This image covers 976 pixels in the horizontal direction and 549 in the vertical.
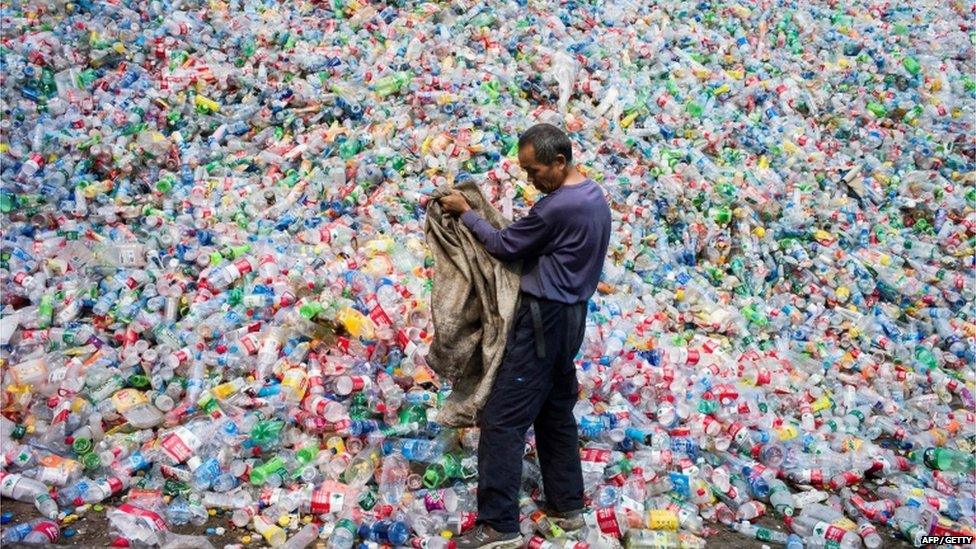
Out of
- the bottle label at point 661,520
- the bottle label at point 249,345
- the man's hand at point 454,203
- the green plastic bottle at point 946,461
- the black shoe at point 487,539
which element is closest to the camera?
the black shoe at point 487,539

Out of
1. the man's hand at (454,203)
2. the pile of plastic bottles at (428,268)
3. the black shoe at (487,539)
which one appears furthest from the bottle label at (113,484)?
the man's hand at (454,203)

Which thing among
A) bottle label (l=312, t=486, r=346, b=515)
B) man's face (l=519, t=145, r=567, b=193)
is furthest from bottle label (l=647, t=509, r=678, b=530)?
man's face (l=519, t=145, r=567, b=193)

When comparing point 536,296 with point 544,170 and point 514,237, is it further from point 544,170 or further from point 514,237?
point 544,170

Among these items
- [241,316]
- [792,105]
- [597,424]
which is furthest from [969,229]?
[241,316]

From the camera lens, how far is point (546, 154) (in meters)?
3.09

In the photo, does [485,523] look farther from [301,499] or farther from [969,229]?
[969,229]

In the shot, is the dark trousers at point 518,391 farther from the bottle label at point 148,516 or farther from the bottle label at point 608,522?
the bottle label at point 148,516

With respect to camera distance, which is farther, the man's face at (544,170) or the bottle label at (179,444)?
the bottle label at (179,444)

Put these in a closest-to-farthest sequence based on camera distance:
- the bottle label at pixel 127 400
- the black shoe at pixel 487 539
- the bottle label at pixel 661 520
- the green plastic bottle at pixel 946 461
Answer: the black shoe at pixel 487 539 < the bottle label at pixel 661 520 < the bottle label at pixel 127 400 < the green plastic bottle at pixel 946 461

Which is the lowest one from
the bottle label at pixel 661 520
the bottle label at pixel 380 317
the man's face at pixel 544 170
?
the bottle label at pixel 661 520

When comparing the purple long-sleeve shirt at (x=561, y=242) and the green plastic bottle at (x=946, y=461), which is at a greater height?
the purple long-sleeve shirt at (x=561, y=242)

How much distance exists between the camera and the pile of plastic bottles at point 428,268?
3777 mm

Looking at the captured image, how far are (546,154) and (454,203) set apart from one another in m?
0.49

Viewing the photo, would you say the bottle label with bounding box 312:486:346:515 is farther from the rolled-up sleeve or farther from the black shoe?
the rolled-up sleeve
